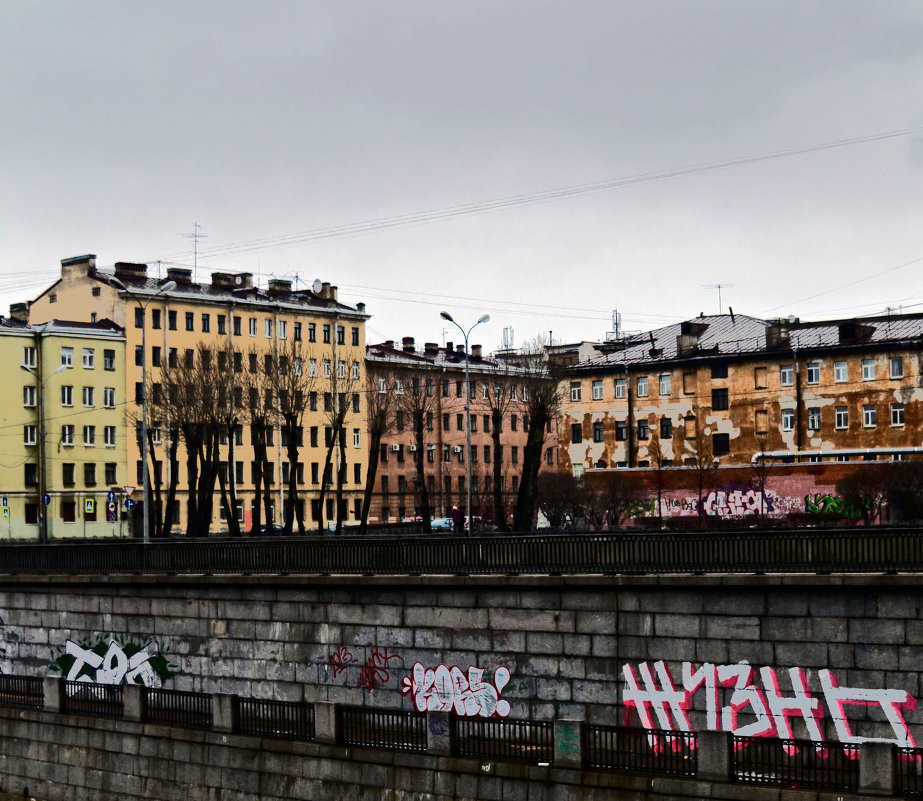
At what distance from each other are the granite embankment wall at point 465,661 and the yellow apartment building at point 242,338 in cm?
5931

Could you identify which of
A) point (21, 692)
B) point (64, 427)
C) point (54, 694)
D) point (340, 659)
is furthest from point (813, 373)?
point (54, 694)

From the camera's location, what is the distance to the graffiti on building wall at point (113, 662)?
42625 mm

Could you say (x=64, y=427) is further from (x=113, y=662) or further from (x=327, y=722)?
(x=327, y=722)

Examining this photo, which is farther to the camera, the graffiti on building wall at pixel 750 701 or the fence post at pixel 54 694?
the fence post at pixel 54 694

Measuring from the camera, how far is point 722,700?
105ft

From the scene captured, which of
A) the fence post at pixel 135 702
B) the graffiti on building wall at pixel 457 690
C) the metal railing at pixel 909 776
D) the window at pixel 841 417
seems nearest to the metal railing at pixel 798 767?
the metal railing at pixel 909 776

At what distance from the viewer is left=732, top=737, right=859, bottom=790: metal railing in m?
26.3

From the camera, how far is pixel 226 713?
35.5m

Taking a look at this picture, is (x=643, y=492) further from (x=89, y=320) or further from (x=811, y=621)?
(x=811, y=621)

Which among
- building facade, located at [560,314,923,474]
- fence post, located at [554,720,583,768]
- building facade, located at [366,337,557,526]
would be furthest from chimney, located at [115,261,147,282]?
fence post, located at [554,720,583,768]

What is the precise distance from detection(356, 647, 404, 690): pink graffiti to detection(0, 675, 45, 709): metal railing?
32.1ft

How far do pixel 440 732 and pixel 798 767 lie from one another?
26.0ft

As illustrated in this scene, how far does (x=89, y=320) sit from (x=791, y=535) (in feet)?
283

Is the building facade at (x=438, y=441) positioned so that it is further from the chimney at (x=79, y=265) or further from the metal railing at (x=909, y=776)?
the metal railing at (x=909, y=776)
